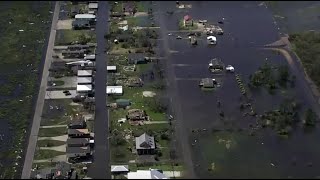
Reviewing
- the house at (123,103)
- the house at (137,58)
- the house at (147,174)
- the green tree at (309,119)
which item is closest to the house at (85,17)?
the house at (137,58)

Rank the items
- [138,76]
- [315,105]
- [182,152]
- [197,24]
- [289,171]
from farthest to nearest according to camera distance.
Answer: [197,24] → [138,76] → [315,105] → [182,152] → [289,171]

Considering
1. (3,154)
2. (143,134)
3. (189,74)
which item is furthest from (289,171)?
(3,154)

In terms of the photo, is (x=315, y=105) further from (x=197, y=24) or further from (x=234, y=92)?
(x=197, y=24)

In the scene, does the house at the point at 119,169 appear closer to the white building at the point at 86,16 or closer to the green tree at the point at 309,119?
the green tree at the point at 309,119

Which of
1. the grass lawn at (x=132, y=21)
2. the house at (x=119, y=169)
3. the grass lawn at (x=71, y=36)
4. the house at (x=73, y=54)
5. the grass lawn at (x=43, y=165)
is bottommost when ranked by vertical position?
the grass lawn at (x=43, y=165)

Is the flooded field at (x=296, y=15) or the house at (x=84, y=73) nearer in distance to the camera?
the house at (x=84, y=73)

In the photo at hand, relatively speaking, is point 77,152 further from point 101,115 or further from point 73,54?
point 73,54

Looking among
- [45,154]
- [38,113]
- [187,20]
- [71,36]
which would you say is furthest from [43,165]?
[187,20]
